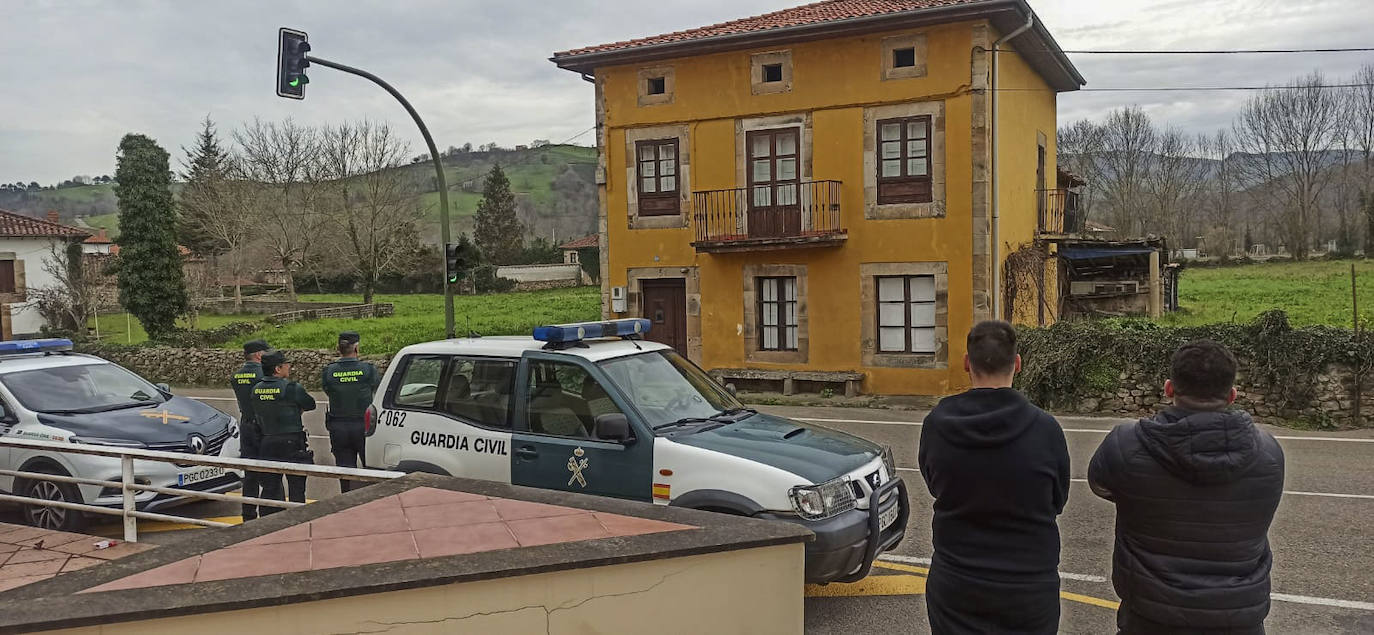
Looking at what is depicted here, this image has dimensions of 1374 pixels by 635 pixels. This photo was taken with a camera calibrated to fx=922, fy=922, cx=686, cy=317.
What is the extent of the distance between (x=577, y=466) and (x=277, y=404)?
3650 mm

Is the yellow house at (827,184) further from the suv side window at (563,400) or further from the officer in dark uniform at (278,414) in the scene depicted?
the suv side window at (563,400)

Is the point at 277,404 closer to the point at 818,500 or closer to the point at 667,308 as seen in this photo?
the point at 818,500

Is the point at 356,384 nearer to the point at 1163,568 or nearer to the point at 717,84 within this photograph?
the point at 1163,568

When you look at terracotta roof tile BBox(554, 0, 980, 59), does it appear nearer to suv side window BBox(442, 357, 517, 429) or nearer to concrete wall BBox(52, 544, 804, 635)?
suv side window BBox(442, 357, 517, 429)

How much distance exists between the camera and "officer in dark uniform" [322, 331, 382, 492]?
8.43 meters

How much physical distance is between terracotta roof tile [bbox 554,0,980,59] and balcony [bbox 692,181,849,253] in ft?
10.4

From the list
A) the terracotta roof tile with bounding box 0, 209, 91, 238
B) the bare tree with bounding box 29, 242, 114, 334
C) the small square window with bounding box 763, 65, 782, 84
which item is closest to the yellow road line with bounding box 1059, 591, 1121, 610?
the small square window with bounding box 763, 65, 782, 84

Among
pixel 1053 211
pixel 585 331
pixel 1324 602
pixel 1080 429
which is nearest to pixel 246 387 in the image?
pixel 585 331

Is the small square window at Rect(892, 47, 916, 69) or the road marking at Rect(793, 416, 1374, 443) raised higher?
the small square window at Rect(892, 47, 916, 69)

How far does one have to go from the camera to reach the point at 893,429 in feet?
46.3

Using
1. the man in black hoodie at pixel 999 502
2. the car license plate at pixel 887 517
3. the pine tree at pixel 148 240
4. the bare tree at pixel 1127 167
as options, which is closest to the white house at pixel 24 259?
the pine tree at pixel 148 240

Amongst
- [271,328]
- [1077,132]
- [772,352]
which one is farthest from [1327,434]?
[1077,132]

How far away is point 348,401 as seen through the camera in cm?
845

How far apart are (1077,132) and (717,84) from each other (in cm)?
5687
